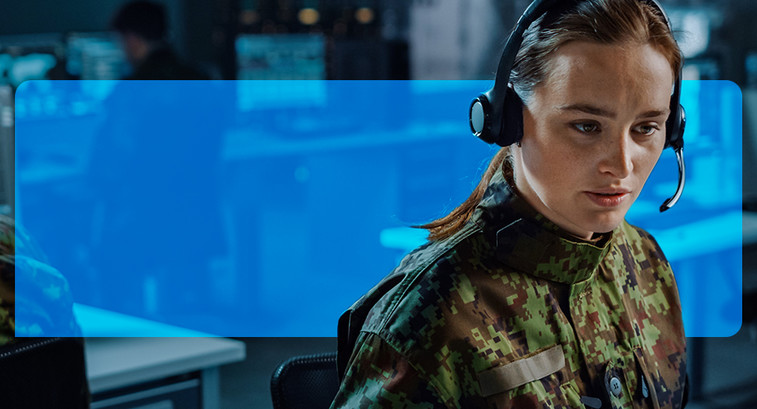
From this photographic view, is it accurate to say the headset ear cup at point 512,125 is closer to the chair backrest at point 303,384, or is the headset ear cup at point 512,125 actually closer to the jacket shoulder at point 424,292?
the jacket shoulder at point 424,292

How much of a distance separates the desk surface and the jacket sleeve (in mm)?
999

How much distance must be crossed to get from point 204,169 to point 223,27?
0.29 metres

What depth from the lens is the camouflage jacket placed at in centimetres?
83

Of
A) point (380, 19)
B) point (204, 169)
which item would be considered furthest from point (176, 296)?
point (380, 19)

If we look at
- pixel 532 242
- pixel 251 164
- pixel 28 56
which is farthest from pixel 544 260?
pixel 28 56

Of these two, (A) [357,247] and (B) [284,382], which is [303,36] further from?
(B) [284,382]

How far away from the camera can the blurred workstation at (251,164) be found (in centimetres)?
180

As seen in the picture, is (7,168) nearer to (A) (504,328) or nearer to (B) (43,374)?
(B) (43,374)

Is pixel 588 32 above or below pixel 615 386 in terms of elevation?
above

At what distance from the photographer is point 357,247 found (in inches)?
73.7

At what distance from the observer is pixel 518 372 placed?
84 cm

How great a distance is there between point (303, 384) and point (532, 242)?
1.60ft

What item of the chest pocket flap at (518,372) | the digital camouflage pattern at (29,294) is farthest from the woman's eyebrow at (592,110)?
the digital camouflage pattern at (29,294)
